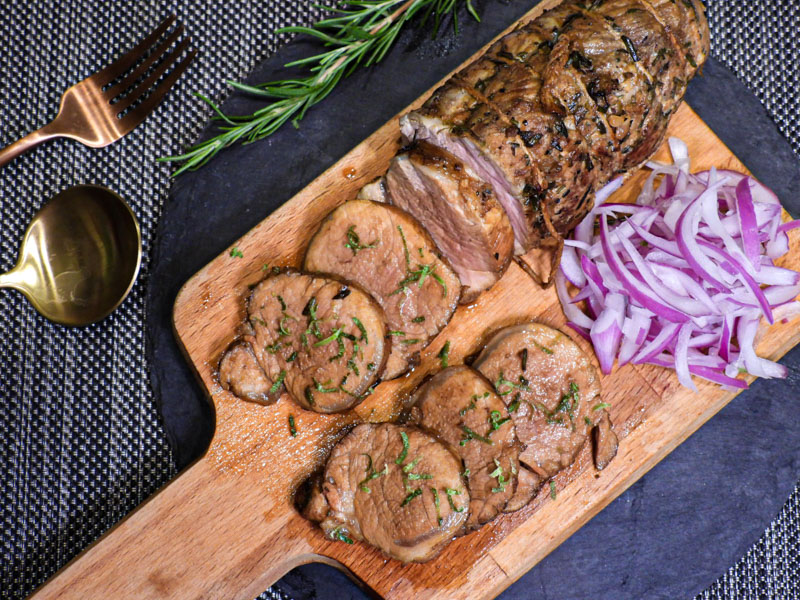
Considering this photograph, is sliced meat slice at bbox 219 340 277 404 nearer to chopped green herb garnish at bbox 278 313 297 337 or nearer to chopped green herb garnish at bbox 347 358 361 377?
chopped green herb garnish at bbox 278 313 297 337

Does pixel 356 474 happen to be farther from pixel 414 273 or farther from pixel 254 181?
pixel 254 181

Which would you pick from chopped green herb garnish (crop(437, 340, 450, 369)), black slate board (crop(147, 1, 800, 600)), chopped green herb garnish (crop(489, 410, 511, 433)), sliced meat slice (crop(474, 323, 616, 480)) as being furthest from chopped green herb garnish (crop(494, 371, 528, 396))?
black slate board (crop(147, 1, 800, 600))

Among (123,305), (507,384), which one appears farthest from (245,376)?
(507,384)

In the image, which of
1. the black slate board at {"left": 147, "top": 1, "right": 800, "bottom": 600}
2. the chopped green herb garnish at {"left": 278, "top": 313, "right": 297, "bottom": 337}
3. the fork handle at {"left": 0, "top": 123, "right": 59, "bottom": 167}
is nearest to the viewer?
the chopped green herb garnish at {"left": 278, "top": 313, "right": 297, "bottom": 337}

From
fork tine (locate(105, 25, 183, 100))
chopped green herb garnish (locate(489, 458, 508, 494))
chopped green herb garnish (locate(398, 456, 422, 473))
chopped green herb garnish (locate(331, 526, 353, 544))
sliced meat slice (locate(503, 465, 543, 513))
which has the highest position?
fork tine (locate(105, 25, 183, 100))

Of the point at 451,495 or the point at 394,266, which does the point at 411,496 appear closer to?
the point at 451,495

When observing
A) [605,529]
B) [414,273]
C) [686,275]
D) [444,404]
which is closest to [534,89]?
[414,273]
